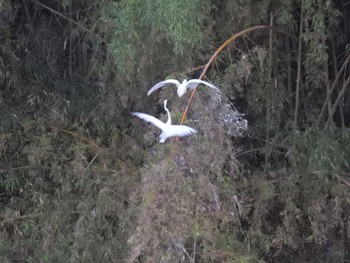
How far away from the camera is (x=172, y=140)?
9.52 ft

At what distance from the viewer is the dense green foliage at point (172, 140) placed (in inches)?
118

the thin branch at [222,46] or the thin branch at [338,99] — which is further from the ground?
the thin branch at [222,46]

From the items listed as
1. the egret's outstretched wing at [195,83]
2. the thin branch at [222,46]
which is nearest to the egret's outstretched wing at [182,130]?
the thin branch at [222,46]

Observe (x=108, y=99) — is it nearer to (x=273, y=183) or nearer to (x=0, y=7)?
(x=0, y=7)

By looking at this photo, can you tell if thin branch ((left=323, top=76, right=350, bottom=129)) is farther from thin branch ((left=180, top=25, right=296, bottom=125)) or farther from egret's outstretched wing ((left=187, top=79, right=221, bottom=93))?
egret's outstretched wing ((left=187, top=79, right=221, bottom=93))

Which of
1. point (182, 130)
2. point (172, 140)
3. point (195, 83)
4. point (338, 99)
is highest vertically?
point (195, 83)

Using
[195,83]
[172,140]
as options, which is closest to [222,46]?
[195,83]

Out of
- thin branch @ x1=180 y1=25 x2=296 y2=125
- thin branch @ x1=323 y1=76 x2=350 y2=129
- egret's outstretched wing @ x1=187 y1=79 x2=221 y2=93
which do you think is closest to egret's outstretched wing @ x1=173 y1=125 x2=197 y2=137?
thin branch @ x1=180 y1=25 x2=296 y2=125

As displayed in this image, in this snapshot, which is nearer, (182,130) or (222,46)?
(182,130)

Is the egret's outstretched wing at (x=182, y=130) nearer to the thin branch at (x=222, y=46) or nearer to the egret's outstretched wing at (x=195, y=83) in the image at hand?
the thin branch at (x=222, y=46)

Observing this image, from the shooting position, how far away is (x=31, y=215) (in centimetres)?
411

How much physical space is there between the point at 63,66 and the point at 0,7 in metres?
0.82

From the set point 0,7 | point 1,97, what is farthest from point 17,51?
point 0,7

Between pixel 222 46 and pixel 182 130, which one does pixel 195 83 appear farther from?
pixel 222 46
